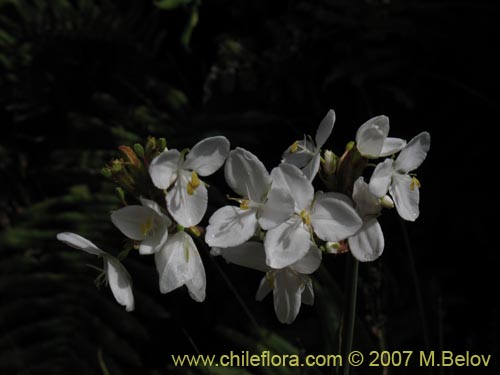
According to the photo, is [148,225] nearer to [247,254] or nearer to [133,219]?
[133,219]

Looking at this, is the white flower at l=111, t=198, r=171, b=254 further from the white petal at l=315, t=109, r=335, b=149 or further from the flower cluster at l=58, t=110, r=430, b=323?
the white petal at l=315, t=109, r=335, b=149

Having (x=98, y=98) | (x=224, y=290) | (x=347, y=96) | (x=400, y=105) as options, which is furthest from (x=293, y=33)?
(x=224, y=290)

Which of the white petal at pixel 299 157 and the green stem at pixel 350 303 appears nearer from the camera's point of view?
the green stem at pixel 350 303

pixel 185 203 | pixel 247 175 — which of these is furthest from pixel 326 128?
pixel 185 203

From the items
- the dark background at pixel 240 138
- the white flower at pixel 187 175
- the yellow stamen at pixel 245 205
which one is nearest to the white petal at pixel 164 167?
the white flower at pixel 187 175

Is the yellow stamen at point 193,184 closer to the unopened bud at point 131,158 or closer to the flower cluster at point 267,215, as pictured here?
the flower cluster at point 267,215

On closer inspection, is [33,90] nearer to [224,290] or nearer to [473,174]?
[224,290]
